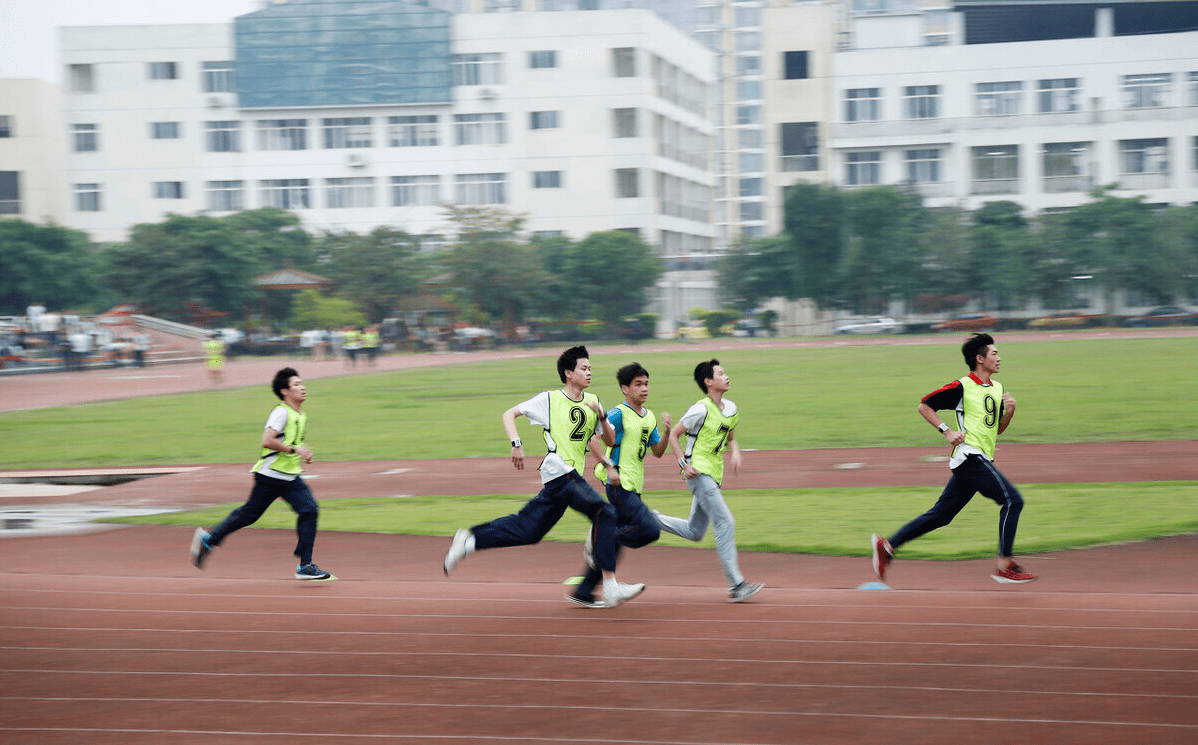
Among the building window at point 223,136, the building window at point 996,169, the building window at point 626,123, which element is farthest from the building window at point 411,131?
the building window at point 996,169

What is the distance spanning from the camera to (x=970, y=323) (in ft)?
182

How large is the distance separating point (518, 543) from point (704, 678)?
1.96 m

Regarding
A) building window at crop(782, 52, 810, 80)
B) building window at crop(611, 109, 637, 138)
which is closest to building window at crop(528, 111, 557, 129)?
building window at crop(611, 109, 637, 138)

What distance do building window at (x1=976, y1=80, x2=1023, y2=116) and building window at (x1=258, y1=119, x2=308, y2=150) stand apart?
3999cm

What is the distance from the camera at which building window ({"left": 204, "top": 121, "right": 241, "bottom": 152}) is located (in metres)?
72.8

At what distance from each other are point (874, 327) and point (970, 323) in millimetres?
4842

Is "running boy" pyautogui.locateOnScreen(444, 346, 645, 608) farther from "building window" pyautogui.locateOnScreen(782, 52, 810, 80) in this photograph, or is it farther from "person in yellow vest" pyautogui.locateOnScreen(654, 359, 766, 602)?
"building window" pyautogui.locateOnScreen(782, 52, 810, 80)

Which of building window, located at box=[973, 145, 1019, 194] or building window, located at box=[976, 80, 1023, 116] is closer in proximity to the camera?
building window, located at box=[973, 145, 1019, 194]

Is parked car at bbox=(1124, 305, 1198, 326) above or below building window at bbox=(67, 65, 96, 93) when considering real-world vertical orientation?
below

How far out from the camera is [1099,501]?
39.0ft

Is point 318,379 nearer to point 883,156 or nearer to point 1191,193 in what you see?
point 883,156

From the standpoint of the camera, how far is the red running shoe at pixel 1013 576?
8117 millimetres

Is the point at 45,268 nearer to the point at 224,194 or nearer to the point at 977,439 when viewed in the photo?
the point at 224,194

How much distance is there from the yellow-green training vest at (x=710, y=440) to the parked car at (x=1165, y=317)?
2059 inches
